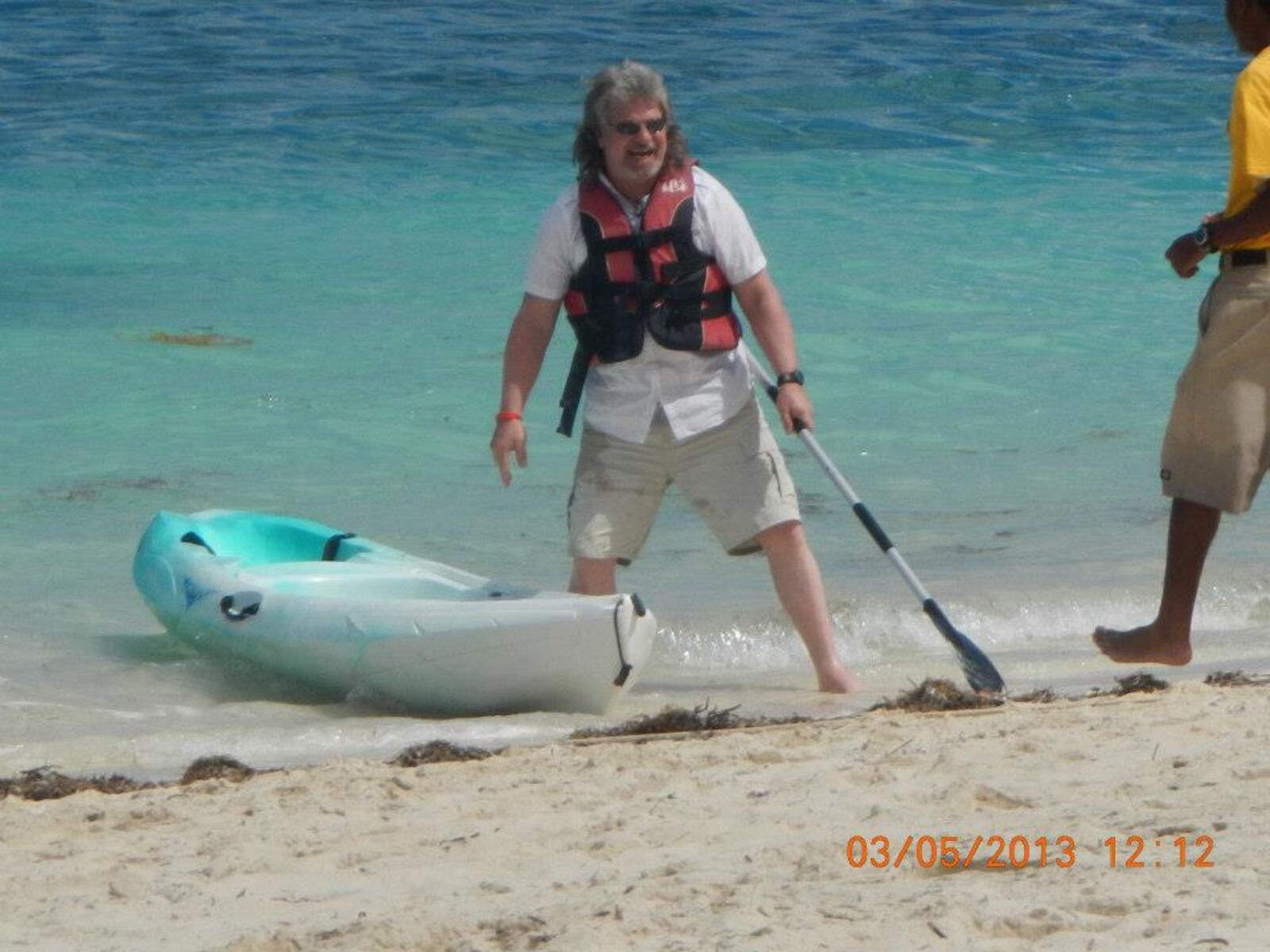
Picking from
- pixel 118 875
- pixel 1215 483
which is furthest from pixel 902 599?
pixel 118 875

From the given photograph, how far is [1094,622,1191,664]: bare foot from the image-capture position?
4.58 metres

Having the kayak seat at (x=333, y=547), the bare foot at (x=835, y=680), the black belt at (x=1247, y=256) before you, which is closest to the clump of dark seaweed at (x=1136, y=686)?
the bare foot at (x=835, y=680)

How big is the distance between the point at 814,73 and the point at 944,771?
16628mm

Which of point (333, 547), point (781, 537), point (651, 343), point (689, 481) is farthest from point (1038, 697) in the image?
point (333, 547)

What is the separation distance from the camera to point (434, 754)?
4445 mm

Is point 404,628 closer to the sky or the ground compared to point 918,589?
closer to the ground

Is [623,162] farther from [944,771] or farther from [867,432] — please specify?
[867,432]

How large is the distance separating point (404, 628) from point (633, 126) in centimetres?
145

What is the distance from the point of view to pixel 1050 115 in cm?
1861

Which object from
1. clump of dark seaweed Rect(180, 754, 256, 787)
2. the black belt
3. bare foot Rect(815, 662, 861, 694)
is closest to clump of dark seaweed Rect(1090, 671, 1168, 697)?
bare foot Rect(815, 662, 861, 694)

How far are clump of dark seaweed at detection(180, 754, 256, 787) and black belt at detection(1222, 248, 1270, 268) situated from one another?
249cm

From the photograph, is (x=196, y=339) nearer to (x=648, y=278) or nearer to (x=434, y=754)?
(x=648, y=278)

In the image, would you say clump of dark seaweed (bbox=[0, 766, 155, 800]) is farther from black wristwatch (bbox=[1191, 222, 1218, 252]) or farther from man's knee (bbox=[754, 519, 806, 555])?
black wristwatch (bbox=[1191, 222, 1218, 252])
